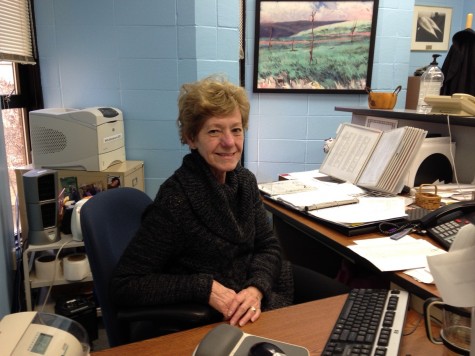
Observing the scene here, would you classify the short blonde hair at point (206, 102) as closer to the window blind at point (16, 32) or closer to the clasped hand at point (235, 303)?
the clasped hand at point (235, 303)

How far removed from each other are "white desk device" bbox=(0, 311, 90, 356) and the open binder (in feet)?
4.66

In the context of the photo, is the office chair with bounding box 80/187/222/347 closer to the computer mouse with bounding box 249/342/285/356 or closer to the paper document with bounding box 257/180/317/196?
the computer mouse with bounding box 249/342/285/356

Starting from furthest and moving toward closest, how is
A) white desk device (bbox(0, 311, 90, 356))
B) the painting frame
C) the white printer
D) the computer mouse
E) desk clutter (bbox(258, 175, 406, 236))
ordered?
the painting frame
the white printer
desk clutter (bbox(258, 175, 406, 236))
the computer mouse
white desk device (bbox(0, 311, 90, 356))

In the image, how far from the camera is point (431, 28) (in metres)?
3.66

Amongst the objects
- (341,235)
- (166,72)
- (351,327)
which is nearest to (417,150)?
(341,235)

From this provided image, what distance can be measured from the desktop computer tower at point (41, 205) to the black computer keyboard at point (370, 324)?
155cm

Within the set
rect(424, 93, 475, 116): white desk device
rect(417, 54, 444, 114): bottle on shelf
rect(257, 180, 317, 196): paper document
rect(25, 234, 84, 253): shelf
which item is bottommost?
rect(25, 234, 84, 253): shelf

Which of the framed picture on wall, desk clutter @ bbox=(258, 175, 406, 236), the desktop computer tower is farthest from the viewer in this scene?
the framed picture on wall

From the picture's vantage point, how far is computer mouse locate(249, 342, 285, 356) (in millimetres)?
716

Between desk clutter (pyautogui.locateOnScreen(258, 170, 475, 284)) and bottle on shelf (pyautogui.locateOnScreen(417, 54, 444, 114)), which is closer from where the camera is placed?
desk clutter (pyautogui.locateOnScreen(258, 170, 475, 284))

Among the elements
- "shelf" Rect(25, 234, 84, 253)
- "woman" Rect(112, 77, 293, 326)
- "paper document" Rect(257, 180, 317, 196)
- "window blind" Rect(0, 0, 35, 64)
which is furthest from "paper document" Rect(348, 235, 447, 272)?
"window blind" Rect(0, 0, 35, 64)

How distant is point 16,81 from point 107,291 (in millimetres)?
1927

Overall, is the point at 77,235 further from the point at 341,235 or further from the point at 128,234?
the point at 341,235

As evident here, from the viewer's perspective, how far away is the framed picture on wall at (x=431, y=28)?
3.62m
